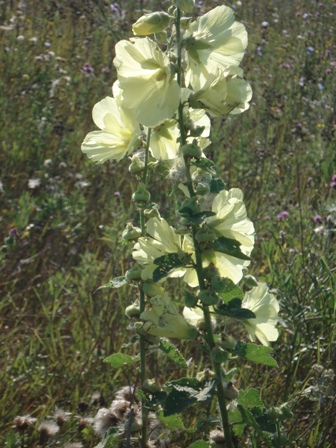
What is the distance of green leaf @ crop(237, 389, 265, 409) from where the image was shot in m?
1.16

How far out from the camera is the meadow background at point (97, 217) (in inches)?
74.9

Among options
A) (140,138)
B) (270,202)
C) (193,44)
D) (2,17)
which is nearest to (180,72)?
(193,44)

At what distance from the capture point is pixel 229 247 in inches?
41.2

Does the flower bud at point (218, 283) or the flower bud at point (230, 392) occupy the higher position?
the flower bud at point (218, 283)

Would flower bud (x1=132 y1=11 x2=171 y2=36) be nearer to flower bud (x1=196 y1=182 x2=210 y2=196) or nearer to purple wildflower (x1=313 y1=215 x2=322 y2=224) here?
flower bud (x1=196 y1=182 x2=210 y2=196)

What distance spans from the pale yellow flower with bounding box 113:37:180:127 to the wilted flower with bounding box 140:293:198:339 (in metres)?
0.31

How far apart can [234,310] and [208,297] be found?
0.19 feet

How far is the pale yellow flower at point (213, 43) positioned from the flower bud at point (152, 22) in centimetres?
5

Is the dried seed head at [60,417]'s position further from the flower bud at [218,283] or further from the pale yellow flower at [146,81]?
the pale yellow flower at [146,81]

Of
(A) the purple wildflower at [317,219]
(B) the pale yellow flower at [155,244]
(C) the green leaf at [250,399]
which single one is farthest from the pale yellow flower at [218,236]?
(A) the purple wildflower at [317,219]

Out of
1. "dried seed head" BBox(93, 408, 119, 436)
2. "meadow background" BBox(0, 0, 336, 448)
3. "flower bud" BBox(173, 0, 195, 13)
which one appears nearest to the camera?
→ "flower bud" BBox(173, 0, 195, 13)

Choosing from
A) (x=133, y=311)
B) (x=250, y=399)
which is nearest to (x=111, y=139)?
(x=133, y=311)

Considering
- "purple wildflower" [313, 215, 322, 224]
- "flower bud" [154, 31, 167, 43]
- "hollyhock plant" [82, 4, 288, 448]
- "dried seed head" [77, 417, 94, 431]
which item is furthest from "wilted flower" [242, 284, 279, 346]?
"purple wildflower" [313, 215, 322, 224]

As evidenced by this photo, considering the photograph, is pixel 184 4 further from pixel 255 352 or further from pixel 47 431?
pixel 47 431
